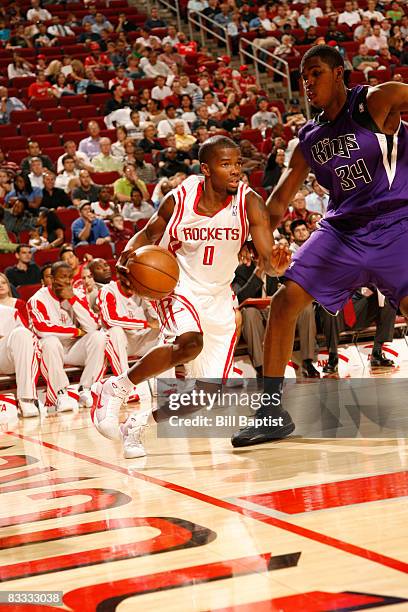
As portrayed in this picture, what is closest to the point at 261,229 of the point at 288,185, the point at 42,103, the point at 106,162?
the point at 288,185

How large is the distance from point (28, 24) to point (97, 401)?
12617mm

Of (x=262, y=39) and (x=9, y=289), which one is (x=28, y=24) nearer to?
(x=262, y=39)

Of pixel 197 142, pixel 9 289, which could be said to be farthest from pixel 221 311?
pixel 197 142

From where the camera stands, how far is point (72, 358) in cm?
792

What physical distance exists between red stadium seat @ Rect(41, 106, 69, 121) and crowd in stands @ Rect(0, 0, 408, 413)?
23 mm

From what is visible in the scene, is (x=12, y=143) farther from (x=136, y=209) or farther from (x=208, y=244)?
(x=208, y=244)

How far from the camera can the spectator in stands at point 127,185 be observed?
37.5 feet

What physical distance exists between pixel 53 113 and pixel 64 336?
20.9 feet

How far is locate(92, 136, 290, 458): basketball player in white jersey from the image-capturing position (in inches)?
189

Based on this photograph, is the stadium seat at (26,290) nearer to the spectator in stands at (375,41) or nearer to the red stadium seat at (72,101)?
the red stadium seat at (72,101)

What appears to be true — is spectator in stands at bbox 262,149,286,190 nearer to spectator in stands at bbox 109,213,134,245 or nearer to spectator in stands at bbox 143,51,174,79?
spectator in stands at bbox 109,213,134,245

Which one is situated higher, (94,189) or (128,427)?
Answer: (94,189)

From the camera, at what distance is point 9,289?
8070 mm

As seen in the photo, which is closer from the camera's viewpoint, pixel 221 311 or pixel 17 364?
pixel 221 311
